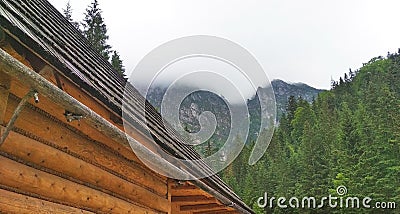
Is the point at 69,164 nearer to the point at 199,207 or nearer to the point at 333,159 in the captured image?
the point at 199,207

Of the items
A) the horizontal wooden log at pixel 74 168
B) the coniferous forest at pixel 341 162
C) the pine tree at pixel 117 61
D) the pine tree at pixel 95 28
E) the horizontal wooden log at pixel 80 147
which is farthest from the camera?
the coniferous forest at pixel 341 162

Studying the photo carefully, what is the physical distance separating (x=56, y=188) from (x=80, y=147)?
1.36 feet

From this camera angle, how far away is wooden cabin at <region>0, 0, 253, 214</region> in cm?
208

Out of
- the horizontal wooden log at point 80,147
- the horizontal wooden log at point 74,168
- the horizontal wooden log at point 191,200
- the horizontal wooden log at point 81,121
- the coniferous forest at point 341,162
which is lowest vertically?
the horizontal wooden log at point 74,168

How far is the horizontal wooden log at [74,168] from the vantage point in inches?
91.2

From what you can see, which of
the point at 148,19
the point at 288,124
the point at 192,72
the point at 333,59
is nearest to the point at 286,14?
the point at 288,124

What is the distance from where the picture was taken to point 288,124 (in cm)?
5153

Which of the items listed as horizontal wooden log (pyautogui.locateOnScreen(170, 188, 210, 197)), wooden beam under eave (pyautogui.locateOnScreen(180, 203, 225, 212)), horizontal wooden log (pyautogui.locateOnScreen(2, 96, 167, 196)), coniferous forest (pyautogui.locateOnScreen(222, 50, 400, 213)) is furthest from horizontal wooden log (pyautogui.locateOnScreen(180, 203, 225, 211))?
coniferous forest (pyautogui.locateOnScreen(222, 50, 400, 213))

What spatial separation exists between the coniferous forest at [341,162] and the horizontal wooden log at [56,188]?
21.9 meters

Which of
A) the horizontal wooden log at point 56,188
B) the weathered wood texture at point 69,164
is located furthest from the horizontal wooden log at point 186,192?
the horizontal wooden log at point 56,188

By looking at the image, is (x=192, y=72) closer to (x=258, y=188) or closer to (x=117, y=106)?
(x=117, y=106)

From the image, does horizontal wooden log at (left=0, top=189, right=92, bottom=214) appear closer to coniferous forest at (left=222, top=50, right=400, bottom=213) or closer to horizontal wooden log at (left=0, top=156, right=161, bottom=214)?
horizontal wooden log at (left=0, top=156, right=161, bottom=214)

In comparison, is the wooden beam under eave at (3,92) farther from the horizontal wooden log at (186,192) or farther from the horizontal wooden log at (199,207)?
the horizontal wooden log at (199,207)

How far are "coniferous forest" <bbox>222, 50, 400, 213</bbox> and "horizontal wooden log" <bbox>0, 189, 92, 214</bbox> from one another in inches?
888
